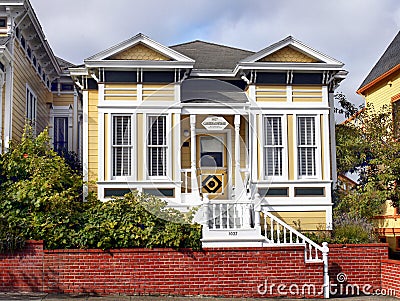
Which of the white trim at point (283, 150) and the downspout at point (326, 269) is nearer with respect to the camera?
the downspout at point (326, 269)

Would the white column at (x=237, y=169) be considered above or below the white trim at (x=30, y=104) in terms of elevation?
below

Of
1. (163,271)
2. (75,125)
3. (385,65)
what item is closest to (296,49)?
(385,65)

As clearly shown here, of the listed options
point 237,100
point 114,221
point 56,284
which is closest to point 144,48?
point 237,100

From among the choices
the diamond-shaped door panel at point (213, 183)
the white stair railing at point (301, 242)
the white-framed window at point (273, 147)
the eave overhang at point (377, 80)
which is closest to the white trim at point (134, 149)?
the diamond-shaped door panel at point (213, 183)

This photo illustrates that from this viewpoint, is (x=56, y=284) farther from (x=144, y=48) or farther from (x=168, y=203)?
(x=144, y=48)

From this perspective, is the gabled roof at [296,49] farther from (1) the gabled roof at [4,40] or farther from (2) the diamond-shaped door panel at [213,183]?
(1) the gabled roof at [4,40]

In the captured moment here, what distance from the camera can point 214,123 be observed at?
18828mm

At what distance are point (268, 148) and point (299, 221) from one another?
235cm

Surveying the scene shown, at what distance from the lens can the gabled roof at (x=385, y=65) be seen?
74.3 ft

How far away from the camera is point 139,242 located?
14414mm

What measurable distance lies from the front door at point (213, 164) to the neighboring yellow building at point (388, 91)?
17.6ft

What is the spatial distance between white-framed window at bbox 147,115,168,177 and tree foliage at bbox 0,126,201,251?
1944mm

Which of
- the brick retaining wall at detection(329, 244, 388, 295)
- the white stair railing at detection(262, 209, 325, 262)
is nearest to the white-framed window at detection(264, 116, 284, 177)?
the white stair railing at detection(262, 209, 325, 262)

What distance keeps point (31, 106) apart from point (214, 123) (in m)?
6.74
